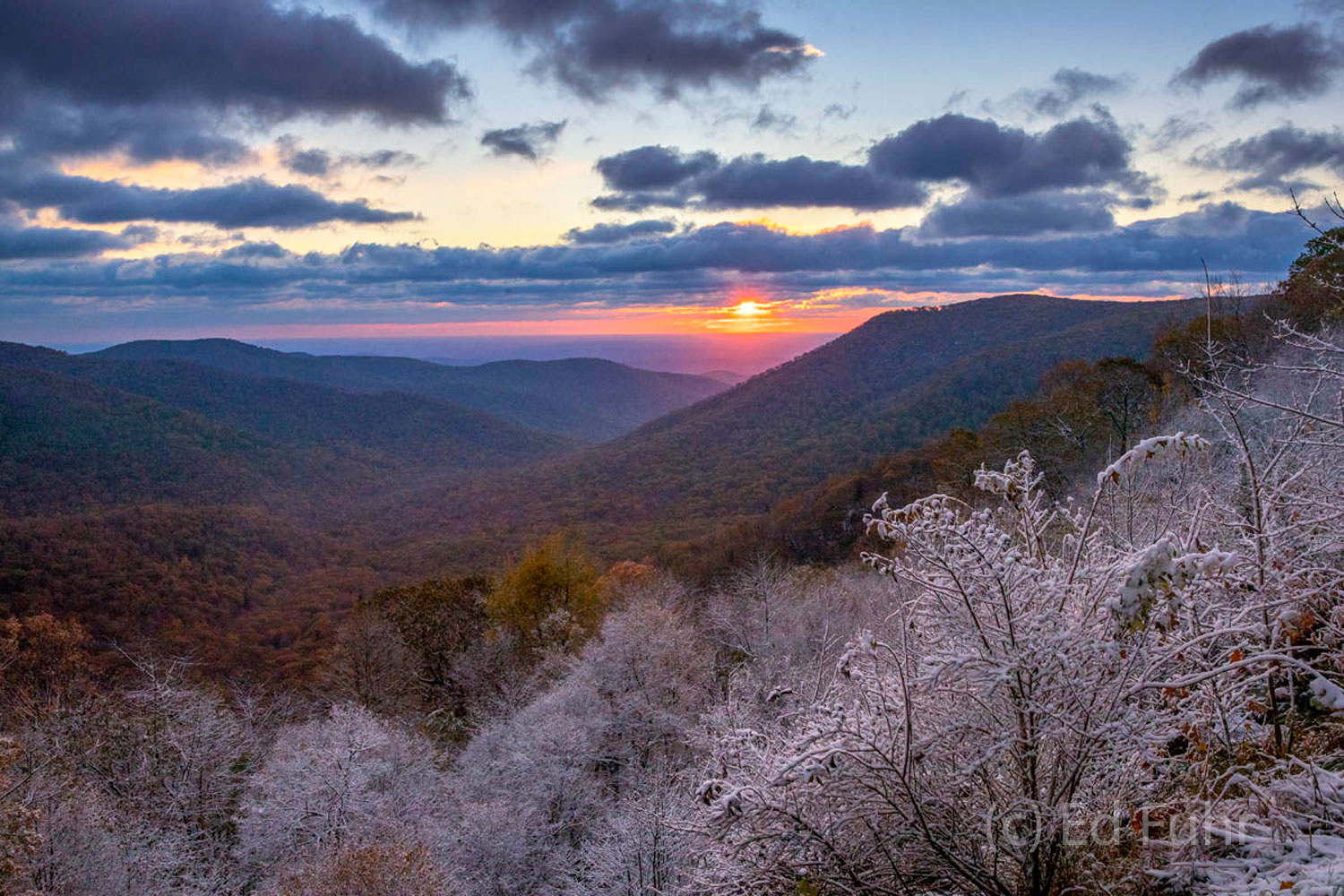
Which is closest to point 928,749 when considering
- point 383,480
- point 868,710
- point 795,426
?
point 868,710

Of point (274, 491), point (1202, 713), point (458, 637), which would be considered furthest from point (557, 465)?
point (1202, 713)

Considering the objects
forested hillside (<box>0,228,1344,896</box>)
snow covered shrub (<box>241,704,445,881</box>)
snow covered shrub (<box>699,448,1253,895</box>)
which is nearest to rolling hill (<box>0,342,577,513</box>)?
forested hillside (<box>0,228,1344,896</box>)

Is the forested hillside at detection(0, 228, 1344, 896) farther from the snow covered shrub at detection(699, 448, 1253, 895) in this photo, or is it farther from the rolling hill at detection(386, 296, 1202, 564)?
the rolling hill at detection(386, 296, 1202, 564)

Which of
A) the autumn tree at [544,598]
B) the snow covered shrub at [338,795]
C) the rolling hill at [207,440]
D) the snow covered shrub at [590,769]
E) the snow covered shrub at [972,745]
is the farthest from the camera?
the rolling hill at [207,440]

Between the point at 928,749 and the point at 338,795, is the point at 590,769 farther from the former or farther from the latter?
the point at 928,749

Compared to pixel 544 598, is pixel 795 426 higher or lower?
higher

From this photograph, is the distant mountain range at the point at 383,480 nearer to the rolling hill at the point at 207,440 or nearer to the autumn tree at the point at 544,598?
the rolling hill at the point at 207,440

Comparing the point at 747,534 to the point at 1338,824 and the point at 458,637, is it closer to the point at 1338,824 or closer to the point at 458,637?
the point at 458,637

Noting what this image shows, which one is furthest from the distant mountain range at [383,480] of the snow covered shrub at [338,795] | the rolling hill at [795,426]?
the snow covered shrub at [338,795]
